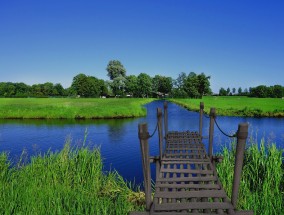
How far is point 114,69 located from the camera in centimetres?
13375

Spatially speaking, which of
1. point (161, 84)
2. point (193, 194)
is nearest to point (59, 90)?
point (161, 84)

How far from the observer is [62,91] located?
17988 centimetres

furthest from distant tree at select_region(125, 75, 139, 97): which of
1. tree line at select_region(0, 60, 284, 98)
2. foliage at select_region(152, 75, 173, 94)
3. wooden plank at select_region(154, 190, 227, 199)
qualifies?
wooden plank at select_region(154, 190, 227, 199)

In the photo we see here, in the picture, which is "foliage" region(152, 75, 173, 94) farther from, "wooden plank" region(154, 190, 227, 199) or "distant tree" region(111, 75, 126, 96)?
Answer: "wooden plank" region(154, 190, 227, 199)

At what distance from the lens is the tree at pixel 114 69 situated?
133250 mm

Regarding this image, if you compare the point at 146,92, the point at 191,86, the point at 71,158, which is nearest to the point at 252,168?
the point at 71,158

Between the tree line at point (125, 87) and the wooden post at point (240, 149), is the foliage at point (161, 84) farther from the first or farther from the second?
the wooden post at point (240, 149)

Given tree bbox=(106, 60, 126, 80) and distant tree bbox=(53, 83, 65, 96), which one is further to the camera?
distant tree bbox=(53, 83, 65, 96)

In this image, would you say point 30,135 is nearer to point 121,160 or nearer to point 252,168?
point 121,160

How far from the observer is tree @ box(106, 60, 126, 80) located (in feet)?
437

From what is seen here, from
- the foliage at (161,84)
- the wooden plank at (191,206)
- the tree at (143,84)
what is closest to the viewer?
the wooden plank at (191,206)

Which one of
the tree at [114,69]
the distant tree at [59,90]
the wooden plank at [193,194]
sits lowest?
the wooden plank at [193,194]

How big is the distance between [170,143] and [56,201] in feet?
20.9

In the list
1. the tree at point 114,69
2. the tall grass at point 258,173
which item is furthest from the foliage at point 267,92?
the tall grass at point 258,173
